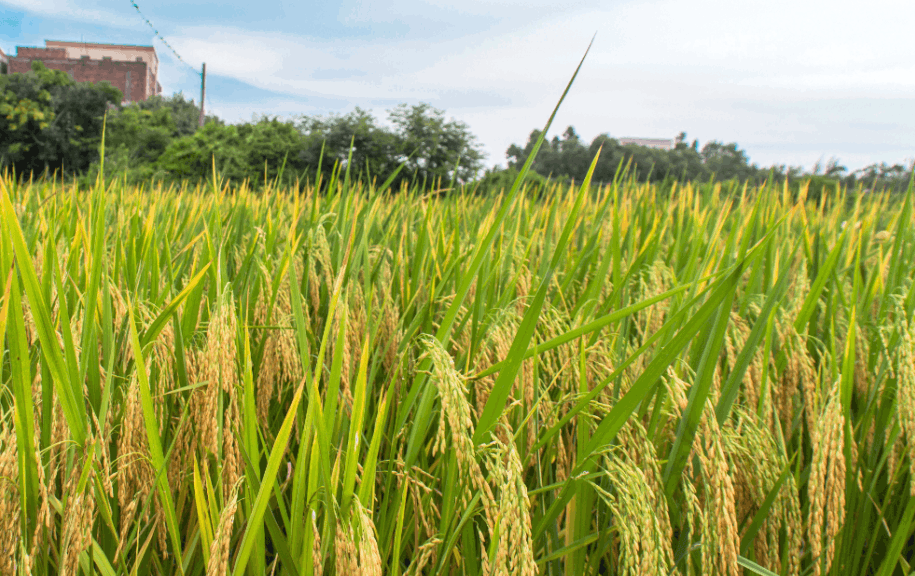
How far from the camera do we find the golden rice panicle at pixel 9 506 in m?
0.78

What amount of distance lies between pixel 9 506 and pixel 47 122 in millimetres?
30564

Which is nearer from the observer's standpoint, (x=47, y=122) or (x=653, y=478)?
(x=653, y=478)

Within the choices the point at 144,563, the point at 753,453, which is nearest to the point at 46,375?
the point at 144,563

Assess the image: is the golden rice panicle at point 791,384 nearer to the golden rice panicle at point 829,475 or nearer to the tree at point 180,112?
the golden rice panicle at point 829,475

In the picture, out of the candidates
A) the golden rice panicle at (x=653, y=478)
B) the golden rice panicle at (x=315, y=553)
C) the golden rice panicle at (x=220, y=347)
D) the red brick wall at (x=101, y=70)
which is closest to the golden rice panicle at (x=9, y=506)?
the golden rice panicle at (x=220, y=347)

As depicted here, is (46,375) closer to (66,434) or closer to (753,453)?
(66,434)

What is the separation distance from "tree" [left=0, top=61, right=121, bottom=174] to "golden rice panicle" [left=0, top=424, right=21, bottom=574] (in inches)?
1092

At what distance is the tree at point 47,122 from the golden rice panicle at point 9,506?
27743 mm

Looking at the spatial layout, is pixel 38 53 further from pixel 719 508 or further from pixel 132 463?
pixel 719 508

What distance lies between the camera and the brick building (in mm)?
48812

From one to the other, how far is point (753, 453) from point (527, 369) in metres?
0.52

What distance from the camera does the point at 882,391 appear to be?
49.1 inches

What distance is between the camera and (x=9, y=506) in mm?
815

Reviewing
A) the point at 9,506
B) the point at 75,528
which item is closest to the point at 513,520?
the point at 75,528
